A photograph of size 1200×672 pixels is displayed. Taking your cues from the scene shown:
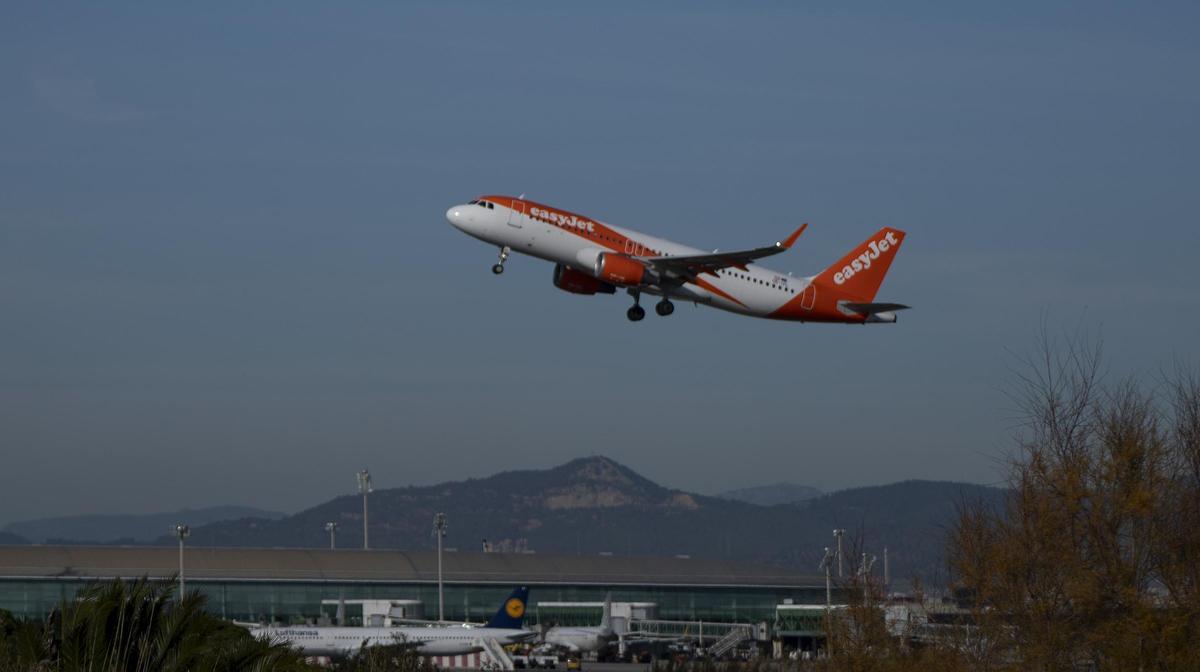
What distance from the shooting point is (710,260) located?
64.9m

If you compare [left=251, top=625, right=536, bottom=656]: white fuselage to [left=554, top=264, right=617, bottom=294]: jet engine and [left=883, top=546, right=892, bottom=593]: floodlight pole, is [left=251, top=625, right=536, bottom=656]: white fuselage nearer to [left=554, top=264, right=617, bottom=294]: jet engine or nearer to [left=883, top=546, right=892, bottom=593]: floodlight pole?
[left=883, top=546, right=892, bottom=593]: floodlight pole

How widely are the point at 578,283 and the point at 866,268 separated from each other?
15.7 meters

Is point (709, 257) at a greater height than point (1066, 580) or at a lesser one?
greater

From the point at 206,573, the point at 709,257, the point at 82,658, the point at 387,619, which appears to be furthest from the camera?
the point at 206,573

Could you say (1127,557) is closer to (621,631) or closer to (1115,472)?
(1115,472)

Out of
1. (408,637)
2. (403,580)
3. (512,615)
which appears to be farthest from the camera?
(403,580)

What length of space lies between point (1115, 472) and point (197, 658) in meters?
20.7

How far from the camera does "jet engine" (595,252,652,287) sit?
63.8 m

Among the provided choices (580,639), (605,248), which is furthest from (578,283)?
→ (580,639)

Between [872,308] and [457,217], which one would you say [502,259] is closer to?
[457,217]

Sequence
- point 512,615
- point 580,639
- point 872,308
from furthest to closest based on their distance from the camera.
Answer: point 580,639
point 512,615
point 872,308

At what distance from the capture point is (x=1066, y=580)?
36844 mm

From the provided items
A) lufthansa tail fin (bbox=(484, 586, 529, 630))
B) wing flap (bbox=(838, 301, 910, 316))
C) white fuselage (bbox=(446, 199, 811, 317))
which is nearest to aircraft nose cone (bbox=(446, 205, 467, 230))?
white fuselage (bbox=(446, 199, 811, 317))

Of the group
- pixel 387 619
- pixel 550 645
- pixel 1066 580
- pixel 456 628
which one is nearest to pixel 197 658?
pixel 1066 580
